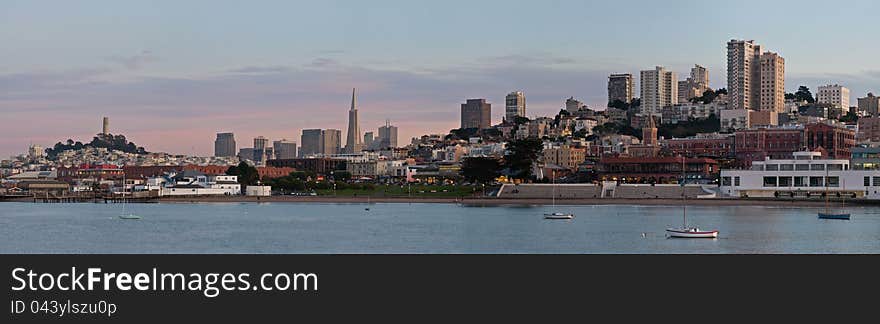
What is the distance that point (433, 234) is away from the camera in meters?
55.8

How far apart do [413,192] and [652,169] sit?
26.1 m

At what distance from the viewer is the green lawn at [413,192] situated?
122688 millimetres

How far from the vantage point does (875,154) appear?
352 ft

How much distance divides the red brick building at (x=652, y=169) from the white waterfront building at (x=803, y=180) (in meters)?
15.2

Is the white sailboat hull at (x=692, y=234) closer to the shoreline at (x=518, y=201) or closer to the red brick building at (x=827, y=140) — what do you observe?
the shoreline at (x=518, y=201)

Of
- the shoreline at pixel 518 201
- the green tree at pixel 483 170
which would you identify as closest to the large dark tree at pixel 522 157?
the green tree at pixel 483 170

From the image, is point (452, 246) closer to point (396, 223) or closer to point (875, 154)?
point (396, 223)

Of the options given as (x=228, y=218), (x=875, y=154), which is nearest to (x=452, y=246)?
(x=228, y=218)

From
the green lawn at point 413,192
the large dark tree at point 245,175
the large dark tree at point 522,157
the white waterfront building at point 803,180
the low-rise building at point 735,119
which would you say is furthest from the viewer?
the low-rise building at point 735,119

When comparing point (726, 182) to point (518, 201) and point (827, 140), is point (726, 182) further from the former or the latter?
point (827, 140)

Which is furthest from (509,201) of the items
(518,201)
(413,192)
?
(413,192)

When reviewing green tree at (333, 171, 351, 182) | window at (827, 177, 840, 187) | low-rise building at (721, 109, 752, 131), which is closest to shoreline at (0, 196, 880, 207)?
window at (827, 177, 840, 187)

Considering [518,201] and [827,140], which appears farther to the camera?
[827,140]
